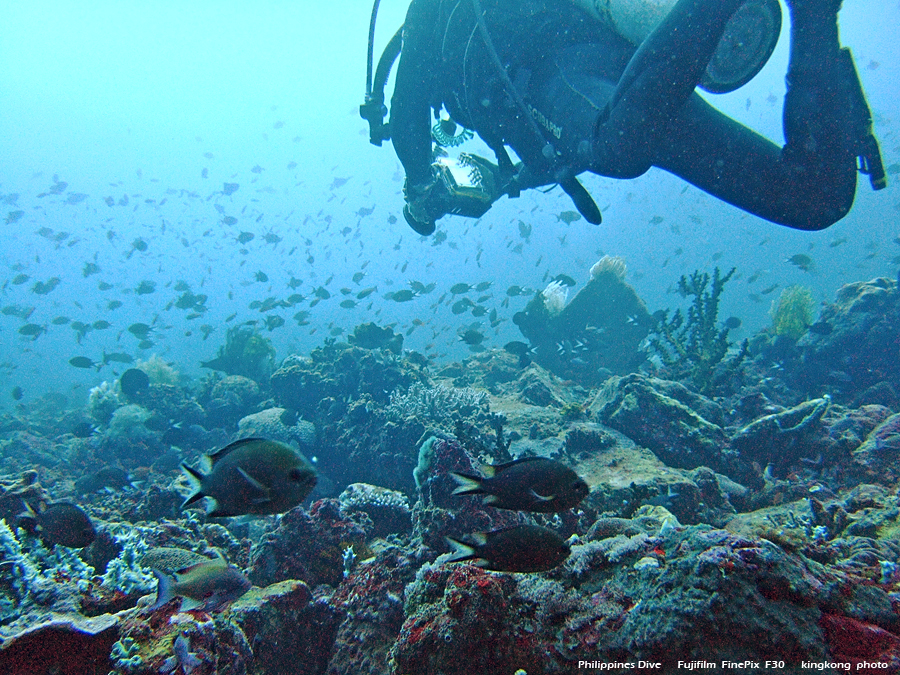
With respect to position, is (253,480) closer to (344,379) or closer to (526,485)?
(526,485)

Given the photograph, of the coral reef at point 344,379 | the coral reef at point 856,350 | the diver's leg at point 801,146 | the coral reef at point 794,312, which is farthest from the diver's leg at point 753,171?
the coral reef at point 794,312

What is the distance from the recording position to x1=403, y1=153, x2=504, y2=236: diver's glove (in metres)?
5.57

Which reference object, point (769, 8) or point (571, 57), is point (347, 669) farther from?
point (769, 8)

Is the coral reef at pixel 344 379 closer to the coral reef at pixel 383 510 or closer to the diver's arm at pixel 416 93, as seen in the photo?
the coral reef at pixel 383 510

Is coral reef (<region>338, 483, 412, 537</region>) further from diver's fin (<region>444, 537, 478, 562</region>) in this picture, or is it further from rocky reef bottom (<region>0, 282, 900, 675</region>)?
diver's fin (<region>444, 537, 478, 562</region>)

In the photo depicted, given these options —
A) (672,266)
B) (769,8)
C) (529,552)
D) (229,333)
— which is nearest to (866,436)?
(769,8)

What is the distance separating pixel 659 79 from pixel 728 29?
5.06 feet

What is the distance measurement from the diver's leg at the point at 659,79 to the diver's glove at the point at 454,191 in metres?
2.06

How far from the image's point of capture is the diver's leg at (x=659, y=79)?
3143 millimetres

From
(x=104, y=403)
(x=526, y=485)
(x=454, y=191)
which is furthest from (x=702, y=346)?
(x=104, y=403)

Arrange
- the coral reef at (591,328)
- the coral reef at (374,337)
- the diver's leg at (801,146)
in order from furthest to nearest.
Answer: the coral reef at (374,337) < the coral reef at (591,328) < the diver's leg at (801,146)

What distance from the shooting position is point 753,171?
402 cm

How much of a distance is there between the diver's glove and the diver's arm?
0.72ft

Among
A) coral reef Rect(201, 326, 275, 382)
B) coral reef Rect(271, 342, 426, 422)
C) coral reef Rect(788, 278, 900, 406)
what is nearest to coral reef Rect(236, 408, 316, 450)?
coral reef Rect(271, 342, 426, 422)
